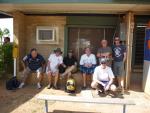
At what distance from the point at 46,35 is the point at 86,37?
142 centimetres

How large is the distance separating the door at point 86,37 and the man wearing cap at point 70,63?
91 cm

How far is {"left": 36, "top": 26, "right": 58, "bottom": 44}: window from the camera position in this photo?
36.1ft

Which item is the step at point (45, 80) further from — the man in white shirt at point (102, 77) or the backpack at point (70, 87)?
the man in white shirt at point (102, 77)

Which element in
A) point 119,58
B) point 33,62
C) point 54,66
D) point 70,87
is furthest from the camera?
point 33,62

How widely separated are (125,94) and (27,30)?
4.27m

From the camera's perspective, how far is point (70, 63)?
10125 mm

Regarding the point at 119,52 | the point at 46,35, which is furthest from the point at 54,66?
A: the point at 119,52

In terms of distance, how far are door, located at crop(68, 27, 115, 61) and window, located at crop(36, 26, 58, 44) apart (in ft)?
1.76

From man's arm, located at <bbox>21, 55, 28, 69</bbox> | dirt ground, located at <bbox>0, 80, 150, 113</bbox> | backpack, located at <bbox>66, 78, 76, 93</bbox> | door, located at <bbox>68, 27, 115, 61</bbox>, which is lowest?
dirt ground, located at <bbox>0, 80, 150, 113</bbox>

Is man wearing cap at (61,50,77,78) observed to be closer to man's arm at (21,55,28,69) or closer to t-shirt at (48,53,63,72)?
t-shirt at (48,53,63,72)

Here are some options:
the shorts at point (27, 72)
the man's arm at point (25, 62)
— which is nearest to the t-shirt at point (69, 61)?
the shorts at point (27, 72)

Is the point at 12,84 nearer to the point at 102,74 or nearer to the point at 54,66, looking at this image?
the point at 54,66

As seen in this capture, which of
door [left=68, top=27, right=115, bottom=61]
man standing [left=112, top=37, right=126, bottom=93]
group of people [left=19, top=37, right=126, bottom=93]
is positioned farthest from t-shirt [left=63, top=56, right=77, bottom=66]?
man standing [left=112, top=37, right=126, bottom=93]

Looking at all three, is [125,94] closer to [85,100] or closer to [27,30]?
[85,100]
